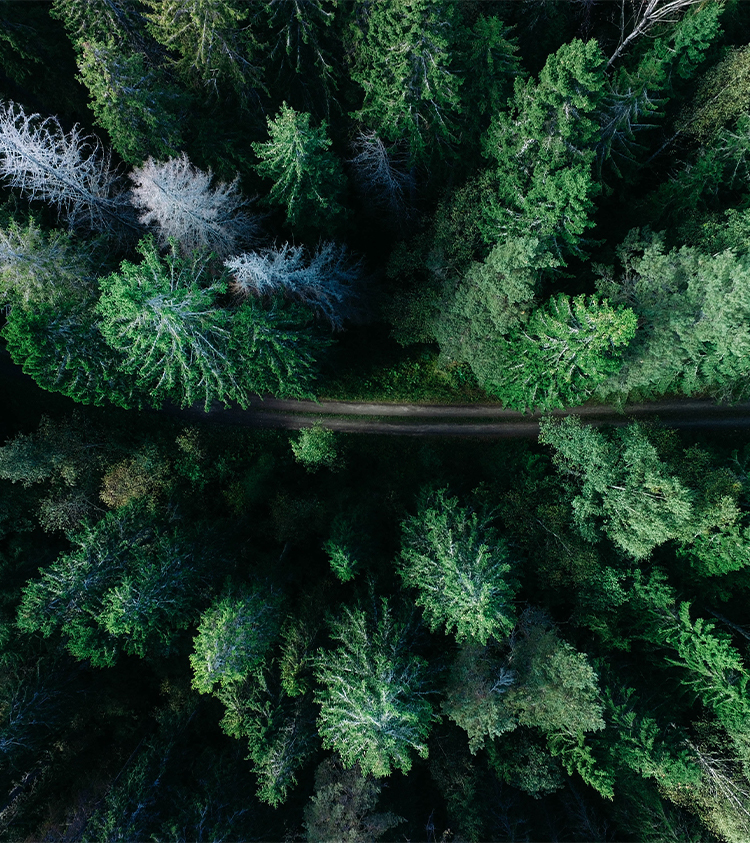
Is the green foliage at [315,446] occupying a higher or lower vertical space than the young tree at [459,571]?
higher

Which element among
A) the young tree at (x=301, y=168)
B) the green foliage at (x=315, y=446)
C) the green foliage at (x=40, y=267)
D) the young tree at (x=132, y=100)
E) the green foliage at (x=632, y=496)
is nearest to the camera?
the young tree at (x=301, y=168)

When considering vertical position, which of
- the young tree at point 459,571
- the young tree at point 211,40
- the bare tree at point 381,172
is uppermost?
the bare tree at point 381,172

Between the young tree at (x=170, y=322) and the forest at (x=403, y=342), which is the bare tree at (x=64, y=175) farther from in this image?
the young tree at (x=170, y=322)

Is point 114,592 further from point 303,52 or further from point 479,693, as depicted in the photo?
point 303,52

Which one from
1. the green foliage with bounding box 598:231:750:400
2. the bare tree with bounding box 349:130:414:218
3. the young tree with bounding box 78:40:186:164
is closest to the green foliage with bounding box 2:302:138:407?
the young tree with bounding box 78:40:186:164

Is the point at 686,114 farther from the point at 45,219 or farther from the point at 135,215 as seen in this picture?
the point at 45,219

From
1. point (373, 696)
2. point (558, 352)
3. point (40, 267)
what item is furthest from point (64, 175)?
point (373, 696)

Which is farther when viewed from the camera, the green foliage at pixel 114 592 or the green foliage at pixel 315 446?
the green foliage at pixel 315 446

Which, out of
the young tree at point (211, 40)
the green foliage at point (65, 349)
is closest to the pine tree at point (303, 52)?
the young tree at point (211, 40)
